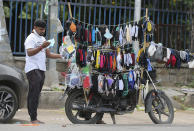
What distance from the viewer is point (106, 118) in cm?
849

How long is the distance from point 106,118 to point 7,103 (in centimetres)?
208

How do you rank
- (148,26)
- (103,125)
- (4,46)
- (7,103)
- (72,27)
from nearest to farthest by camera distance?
1. (103,125)
2. (7,103)
3. (72,27)
4. (148,26)
5. (4,46)

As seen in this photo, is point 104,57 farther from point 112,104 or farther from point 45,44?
point 45,44

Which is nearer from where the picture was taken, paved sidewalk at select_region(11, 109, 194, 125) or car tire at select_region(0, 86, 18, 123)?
car tire at select_region(0, 86, 18, 123)

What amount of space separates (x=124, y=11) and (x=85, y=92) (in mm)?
4988

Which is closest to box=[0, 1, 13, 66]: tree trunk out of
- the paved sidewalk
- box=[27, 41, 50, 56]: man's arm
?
the paved sidewalk

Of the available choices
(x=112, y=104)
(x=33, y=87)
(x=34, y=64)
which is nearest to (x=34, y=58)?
(x=34, y=64)

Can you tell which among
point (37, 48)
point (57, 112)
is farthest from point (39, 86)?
point (57, 112)

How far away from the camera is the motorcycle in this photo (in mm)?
7188

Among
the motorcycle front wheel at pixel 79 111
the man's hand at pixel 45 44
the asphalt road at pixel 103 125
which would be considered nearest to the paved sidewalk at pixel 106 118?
the asphalt road at pixel 103 125

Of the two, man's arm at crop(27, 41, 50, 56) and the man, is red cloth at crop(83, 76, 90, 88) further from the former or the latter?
man's arm at crop(27, 41, 50, 56)

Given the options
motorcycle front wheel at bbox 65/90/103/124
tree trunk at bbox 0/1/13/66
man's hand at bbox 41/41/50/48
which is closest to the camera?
man's hand at bbox 41/41/50/48

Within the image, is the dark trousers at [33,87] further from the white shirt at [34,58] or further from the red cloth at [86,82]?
the red cloth at [86,82]

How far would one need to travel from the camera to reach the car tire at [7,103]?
7.20m
